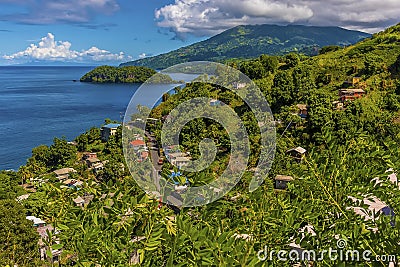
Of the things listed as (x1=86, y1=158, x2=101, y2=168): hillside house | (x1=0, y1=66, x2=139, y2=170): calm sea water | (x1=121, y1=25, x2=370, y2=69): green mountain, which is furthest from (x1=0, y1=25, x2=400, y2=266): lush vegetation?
(x1=121, y1=25, x2=370, y2=69): green mountain

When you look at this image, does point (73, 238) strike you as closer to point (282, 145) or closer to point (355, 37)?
point (282, 145)

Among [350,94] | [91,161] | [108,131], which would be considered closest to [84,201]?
[350,94]

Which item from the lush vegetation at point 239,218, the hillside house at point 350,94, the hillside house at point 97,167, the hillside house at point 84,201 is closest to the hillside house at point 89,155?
the hillside house at point 97,167

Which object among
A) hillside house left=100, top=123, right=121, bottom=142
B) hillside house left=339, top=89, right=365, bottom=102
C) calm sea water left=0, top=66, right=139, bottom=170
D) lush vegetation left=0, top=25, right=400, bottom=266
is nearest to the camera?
lush vegetation left=0, top=25, right=400, bottom=266

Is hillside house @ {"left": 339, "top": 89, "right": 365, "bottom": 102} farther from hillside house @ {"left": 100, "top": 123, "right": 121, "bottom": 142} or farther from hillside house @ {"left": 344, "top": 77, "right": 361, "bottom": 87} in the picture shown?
hillside house @ {"left": 100, "top": 123, "right": 121, "bottom": 142}

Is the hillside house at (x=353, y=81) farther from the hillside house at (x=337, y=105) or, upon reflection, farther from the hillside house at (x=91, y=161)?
the hillside house at (x=91, y=161)

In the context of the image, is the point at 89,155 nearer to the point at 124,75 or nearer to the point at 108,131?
the point at 108,131

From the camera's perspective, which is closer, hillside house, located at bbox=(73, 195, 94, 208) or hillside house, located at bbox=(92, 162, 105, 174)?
hillside house, located at bbox=(73, 195, 94, 208)

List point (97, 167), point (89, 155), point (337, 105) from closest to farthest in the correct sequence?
point (337, 105) < point (97, 167) < point (89, 155)
